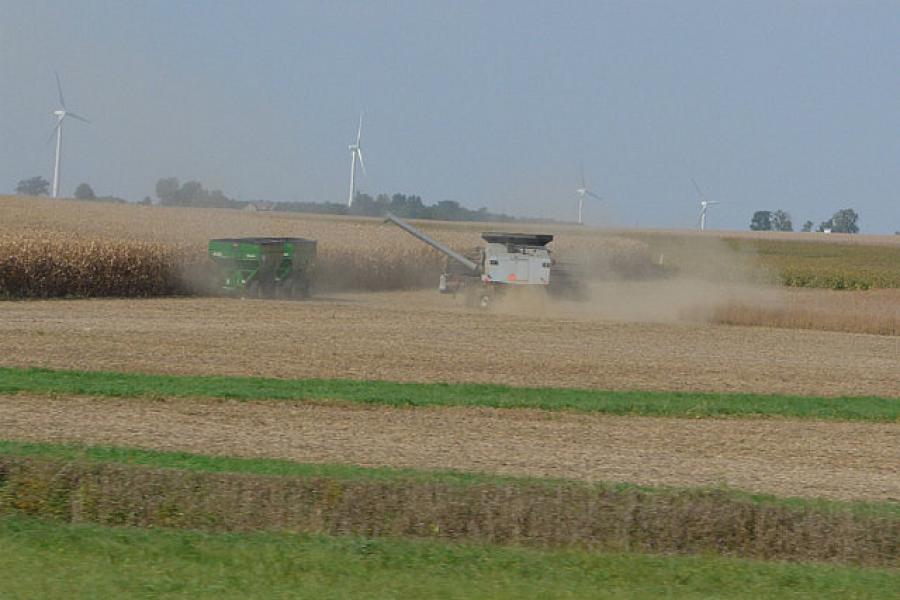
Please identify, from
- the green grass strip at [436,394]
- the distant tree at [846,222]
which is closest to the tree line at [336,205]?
the green grass strip at [436,394]

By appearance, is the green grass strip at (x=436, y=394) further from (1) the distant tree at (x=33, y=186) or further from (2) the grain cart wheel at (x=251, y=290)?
(1) the distant tree at (x=33, y=186)

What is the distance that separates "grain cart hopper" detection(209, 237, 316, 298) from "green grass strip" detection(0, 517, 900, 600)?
28.9 meters

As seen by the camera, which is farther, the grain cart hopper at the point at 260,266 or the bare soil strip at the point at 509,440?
the grain cart hopper at the point at 260,266

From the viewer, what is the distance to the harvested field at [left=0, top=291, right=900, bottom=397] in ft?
Result: 75.8

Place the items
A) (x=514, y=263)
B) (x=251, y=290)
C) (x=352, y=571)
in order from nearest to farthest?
(x=352, y=571) → (x=514, y=263) → (x=251, y=290)

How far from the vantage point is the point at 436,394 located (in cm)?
1975

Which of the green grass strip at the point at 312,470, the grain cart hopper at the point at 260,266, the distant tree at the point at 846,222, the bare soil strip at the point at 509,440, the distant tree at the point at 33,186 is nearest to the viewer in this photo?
the green grass strip at the point at 312,470

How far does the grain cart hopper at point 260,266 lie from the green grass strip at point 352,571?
28866 mm

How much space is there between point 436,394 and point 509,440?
3.63 m

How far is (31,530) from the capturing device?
10023 mm

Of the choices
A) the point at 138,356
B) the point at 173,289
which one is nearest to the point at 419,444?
the point at 138,356

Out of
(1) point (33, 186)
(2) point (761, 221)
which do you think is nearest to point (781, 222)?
(2) point (761, 221)

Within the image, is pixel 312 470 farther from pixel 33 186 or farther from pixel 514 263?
pixel 33 186

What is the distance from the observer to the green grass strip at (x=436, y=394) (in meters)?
18.9
